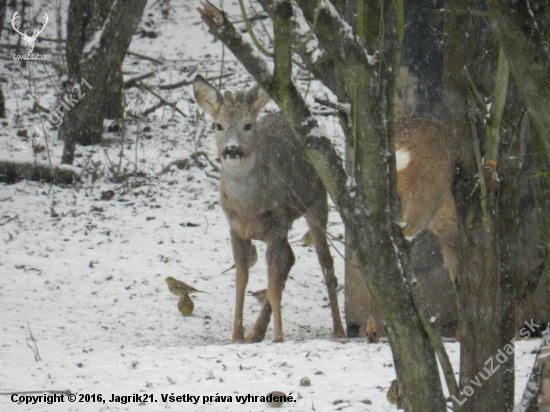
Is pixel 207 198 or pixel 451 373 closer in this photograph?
pixel 451 373

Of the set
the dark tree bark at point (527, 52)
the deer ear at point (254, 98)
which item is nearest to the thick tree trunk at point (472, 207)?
the dark tree bark at point (527, 52)

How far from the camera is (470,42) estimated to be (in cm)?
286

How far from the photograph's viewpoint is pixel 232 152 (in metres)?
6.19

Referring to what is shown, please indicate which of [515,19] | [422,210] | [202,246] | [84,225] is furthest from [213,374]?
[84,225]

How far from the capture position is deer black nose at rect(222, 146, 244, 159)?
20.3 feet

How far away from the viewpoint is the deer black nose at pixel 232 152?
6.18 meters

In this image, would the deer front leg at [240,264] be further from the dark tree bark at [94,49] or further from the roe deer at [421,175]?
the dark tree bark at [94,49]

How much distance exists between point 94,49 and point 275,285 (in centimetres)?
457

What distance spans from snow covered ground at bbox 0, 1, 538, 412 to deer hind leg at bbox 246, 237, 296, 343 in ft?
0.72

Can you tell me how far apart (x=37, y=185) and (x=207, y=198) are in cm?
206

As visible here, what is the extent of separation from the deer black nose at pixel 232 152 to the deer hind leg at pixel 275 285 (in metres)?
0.75

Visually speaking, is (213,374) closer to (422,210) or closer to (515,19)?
(422,210)

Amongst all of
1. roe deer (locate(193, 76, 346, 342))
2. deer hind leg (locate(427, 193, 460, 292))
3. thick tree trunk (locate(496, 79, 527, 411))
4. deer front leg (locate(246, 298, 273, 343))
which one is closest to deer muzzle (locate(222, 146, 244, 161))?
roe deer (locate(193, 76, 346, 342))

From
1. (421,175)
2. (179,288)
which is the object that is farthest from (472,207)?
(179,288)
